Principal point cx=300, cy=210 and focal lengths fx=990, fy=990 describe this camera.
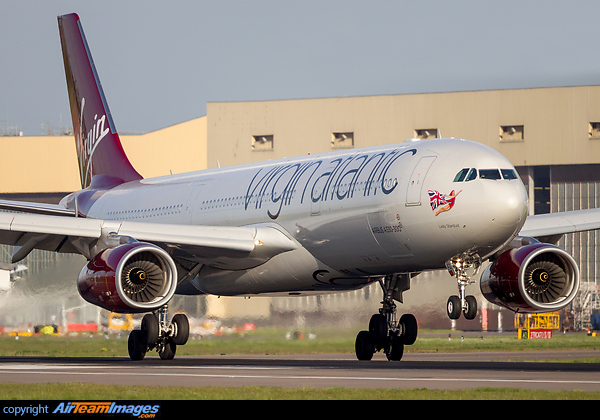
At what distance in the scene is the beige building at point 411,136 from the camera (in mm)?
59062

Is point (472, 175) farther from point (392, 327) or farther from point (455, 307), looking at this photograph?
point (392, 327)

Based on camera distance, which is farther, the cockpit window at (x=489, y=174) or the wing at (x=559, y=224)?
the wing at (x=559, y=224)

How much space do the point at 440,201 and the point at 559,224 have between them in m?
5.47

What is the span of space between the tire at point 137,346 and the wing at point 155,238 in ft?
7.85

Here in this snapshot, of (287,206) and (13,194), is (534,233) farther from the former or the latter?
(13,194)

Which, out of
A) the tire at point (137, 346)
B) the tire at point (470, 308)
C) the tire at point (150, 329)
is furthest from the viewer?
the tire at point (137, 346)

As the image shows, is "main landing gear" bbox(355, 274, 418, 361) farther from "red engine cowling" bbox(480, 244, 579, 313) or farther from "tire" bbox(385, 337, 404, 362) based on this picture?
"red engine cowling" bbox(480, 244, 579, 313)

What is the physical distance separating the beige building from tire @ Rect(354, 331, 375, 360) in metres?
35.2

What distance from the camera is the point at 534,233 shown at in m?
24.8

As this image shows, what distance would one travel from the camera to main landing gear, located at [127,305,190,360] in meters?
26.1

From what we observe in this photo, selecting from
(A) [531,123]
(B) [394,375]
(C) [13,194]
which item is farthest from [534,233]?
(C) [13,194]

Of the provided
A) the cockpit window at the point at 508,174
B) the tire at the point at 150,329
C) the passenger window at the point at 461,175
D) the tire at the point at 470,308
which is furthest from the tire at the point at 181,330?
the cockpit window at the point at 508,174

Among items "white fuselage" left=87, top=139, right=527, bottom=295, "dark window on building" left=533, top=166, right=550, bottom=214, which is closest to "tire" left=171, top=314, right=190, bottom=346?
"white fuselage" left=87, top=139, right=527, bottom=295

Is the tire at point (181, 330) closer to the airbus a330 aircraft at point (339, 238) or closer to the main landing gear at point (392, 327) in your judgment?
the airbus a330 aircraft at point (339, 238)
